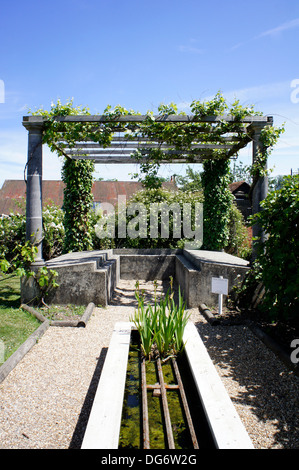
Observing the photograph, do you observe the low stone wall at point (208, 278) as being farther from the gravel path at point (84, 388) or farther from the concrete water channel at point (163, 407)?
the concrete water channel at point (163, 407)

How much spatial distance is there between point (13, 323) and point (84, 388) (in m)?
2.09

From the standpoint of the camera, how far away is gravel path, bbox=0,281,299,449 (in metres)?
2.72

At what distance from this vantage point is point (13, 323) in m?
5.07

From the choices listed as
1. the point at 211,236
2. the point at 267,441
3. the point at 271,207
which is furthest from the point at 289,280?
the point at 211,236

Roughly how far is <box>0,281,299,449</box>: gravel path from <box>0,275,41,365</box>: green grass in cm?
23

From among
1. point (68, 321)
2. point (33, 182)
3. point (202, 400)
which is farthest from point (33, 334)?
point (33, 182)

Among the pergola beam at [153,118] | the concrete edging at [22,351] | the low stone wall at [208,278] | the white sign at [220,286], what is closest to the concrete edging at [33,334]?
the concrete edging at [22,351]

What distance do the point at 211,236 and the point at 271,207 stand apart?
5091 mm

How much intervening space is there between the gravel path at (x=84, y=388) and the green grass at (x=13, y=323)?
0.23 metres

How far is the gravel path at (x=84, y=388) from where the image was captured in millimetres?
2719

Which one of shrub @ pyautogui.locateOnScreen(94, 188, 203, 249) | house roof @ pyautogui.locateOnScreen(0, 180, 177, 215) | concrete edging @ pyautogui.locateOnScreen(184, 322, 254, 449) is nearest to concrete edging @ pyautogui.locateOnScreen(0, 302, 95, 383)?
concrete edging @ pyautogui.locateOnScreen(184, 322, 254, 449)
